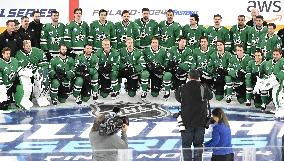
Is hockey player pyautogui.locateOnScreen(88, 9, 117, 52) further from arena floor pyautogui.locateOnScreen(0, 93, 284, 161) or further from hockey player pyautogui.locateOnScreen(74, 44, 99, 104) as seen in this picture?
arena floor pyautogui.locateOnScreen(0, 93, 284, 161)

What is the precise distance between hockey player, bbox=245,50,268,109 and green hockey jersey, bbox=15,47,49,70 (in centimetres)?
320

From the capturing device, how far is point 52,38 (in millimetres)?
13250

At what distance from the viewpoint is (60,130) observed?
1109cm

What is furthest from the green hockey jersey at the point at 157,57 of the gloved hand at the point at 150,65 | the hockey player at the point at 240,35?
the hockey player at the point at 240,35

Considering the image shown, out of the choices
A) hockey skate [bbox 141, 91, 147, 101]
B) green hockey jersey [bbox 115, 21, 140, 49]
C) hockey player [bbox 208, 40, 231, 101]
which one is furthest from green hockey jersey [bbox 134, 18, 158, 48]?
hockey player [bbox 208, 40, 231, 101]

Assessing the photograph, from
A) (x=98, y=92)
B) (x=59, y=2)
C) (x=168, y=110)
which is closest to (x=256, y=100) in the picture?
(x=168, y=110)

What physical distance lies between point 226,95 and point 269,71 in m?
0.95

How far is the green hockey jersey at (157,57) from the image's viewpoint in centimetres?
1291

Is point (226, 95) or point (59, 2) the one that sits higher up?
point (59, 2)

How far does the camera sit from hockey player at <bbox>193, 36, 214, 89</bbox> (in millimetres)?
12734

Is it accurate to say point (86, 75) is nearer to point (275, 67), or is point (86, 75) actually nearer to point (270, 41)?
point (275, 67)

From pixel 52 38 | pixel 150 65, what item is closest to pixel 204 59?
pixel 150 65

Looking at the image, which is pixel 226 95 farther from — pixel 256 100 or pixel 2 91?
pixel 2 91

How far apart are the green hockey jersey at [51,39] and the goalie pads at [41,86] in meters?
0.91
